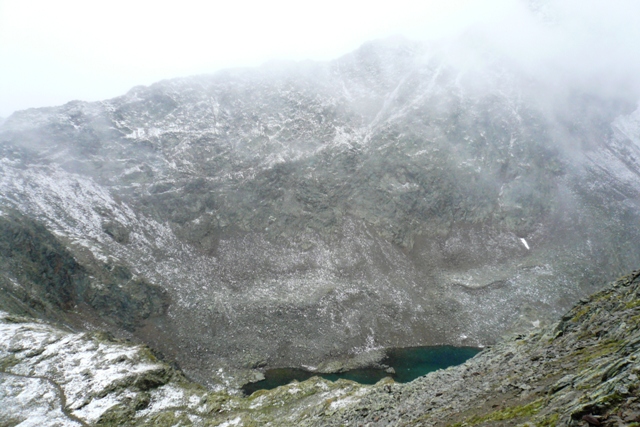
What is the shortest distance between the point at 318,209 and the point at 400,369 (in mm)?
55634

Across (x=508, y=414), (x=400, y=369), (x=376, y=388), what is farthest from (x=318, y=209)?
(x=508, y=414)

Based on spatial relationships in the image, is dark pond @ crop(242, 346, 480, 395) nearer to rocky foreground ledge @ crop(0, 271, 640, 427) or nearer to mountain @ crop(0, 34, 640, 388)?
mountain @ crop(0, 34, 640, 388)

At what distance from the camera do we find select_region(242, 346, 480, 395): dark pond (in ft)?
204

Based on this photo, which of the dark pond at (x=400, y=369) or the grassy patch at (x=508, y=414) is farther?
the dark pond at (x=400, y=369)

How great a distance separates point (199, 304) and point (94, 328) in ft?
66.1

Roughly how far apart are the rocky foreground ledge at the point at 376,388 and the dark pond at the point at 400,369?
74.2 feet

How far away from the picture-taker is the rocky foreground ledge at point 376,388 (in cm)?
1223

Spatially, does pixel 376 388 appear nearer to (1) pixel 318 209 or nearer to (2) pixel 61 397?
(2) pixel 61 397

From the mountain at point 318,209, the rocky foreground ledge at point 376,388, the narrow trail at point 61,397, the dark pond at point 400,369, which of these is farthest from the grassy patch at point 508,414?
the mountain at point 318,209

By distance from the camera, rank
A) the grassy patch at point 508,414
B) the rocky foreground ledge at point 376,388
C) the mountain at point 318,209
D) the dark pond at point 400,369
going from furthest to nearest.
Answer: the mountain at point 318,209, the dark pond at point 400,369, the grassy patch at point 508,414, the rocky foreground ledge at point 376,388

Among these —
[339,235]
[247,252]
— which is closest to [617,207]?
[339,235]

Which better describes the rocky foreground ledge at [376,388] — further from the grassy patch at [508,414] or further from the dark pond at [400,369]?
the dark pond at [400,369]

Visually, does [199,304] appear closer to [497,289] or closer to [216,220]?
[216,220]

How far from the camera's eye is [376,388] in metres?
32.8
